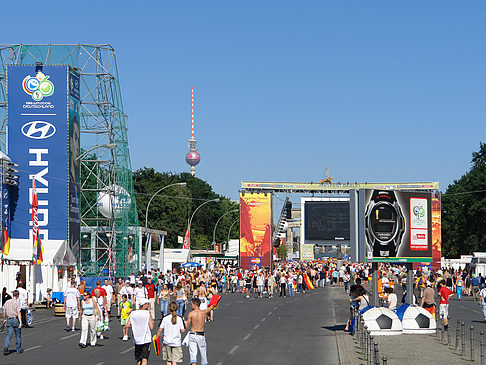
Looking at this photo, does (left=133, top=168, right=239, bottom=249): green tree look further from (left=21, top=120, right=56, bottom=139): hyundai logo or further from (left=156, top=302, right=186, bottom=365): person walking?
(left=156, top=302, right=186, bottom=365): person walking

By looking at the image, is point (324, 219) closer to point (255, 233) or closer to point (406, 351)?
point (255, 233)

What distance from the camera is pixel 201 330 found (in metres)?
15.9

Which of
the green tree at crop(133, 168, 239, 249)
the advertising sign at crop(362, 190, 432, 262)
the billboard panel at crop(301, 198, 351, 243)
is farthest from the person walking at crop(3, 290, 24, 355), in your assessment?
the green tree at crop(133, 168, 239, 249)

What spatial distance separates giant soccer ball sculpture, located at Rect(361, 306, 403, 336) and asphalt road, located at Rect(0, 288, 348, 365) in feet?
4.17

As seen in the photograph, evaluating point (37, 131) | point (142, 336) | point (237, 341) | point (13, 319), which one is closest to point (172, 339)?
point (142, 336)

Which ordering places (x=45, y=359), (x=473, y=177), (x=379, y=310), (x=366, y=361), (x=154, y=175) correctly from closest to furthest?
(x=366, y=361), (x=45, y=359), (x=379, y=310), (x=473, y=177), (x=154, y=175)

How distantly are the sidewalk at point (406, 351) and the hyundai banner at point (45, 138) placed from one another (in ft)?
104

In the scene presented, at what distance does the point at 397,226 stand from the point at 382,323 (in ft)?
19.4

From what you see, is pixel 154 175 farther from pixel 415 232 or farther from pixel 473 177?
pixel 415 232

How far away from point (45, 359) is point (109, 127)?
44.0 meters

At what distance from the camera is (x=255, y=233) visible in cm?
9500

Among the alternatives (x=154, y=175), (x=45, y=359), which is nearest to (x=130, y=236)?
(x=45, y=359)

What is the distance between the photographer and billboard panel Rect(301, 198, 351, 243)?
9094 centimetres

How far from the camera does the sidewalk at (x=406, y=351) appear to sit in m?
18.8
